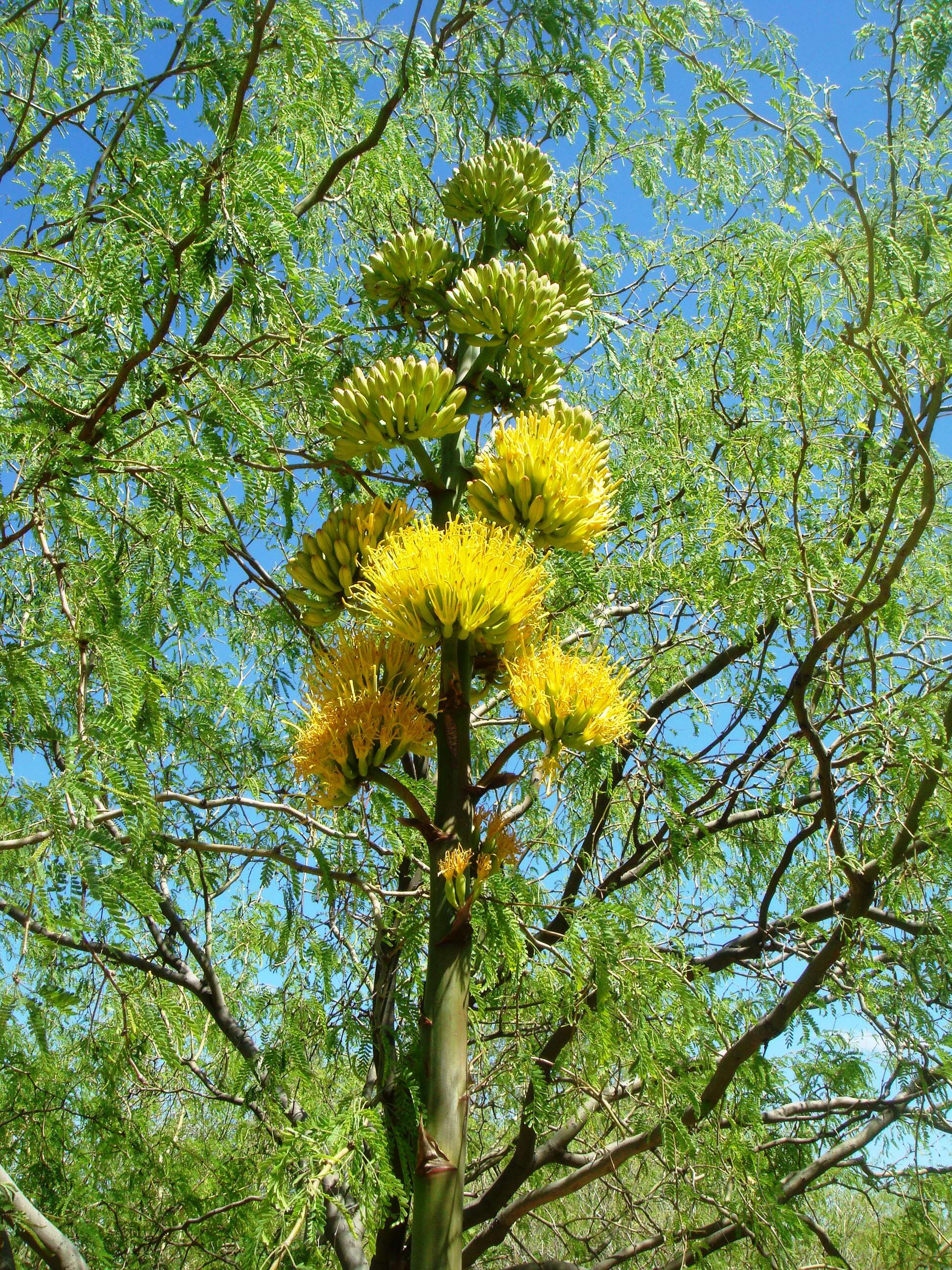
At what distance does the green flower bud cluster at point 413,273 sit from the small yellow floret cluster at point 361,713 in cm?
101

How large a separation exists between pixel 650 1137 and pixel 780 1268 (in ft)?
1.60

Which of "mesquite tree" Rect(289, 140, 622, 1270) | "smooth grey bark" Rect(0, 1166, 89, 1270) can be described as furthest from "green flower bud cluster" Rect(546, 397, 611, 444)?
"smooth grey bark" Rect(0, 1166, 89, 1270)

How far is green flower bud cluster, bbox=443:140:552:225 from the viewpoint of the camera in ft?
8.33

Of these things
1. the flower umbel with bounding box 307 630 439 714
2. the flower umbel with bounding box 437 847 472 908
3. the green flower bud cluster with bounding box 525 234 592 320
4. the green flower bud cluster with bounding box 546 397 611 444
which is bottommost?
the flower umbel with bounding box 437 847 472 908

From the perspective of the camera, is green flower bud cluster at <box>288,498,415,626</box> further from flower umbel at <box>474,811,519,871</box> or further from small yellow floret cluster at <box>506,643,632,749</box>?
flower umbel at <box>474,811,519,871</box>

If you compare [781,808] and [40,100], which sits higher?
→ [40,100]

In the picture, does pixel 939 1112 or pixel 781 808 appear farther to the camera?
pixel 781 808

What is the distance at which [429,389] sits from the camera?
6.96ft

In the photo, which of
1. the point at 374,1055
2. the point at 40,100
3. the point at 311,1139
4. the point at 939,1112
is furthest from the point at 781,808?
the point at 40,100

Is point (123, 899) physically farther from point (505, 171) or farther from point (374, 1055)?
point (505, 171)

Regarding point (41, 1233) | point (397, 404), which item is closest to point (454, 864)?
point (397, 404)

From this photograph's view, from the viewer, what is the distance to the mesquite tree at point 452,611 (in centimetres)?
184

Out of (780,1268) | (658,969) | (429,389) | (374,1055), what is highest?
(429,389)

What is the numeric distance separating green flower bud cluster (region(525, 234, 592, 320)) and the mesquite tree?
0.13m
